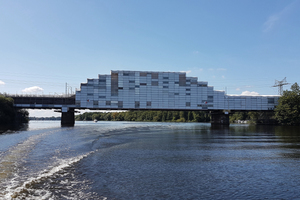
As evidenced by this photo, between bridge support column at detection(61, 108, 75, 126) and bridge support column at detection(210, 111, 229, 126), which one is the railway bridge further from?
bridge support column at detection(210, 111, 229, 126)

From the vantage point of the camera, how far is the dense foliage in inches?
4809

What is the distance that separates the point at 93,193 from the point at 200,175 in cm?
857

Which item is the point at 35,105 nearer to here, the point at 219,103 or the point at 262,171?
the point at 219,103

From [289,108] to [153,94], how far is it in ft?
234

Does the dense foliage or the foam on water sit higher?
the dense foliage

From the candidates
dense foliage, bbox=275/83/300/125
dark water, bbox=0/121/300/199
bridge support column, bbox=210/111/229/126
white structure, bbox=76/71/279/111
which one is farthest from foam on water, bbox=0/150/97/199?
dense foliage, bbox=275/83/300/125

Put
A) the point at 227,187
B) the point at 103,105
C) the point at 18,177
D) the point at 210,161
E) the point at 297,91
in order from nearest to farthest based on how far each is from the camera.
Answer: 1. the point at 227,187
2. the point at 18,177
3. the point at 210,161
4. the point at 103,105
5. the point at 297,91

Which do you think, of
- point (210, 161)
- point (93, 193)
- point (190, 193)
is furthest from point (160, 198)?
point (210, 161)

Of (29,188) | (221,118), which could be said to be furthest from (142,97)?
(29,188)

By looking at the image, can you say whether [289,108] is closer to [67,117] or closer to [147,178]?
[67,117]

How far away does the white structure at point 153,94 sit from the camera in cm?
11944

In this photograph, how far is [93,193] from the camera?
526 inches

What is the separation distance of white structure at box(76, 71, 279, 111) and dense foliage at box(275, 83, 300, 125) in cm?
1315

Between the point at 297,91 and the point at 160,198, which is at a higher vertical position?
the point at 297,91
